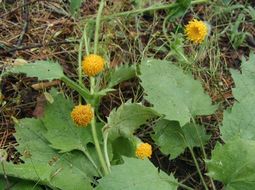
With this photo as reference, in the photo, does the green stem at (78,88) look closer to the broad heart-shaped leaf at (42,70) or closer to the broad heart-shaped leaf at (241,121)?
the broad heart-shaped leaf at (42,70)

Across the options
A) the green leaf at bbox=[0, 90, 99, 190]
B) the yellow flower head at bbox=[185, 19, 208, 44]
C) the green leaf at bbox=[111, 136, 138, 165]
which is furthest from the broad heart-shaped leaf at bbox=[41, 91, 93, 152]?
the yellow flower head at bbox=[185, 19, 208, 44]

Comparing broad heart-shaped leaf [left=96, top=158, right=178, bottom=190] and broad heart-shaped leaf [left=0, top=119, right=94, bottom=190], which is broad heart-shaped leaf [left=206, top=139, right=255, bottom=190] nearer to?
broad heart-shaped leaf [left=96, top=158, right=178, bottom=190]

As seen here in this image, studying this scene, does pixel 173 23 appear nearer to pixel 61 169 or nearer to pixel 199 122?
pixel 199 122

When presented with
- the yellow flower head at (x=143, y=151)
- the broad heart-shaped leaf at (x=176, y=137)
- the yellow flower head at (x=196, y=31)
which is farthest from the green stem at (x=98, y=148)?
the yellow flower head at (x=196, y=31)

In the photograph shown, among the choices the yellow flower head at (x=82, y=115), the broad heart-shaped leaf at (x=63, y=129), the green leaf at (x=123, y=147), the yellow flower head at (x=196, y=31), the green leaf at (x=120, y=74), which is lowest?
the green leaf at (x=123, y=147)

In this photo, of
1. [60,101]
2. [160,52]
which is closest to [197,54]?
[160,52]

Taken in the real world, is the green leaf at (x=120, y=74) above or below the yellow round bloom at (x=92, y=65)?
below

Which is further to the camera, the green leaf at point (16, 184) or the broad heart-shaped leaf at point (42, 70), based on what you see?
the broad heart-shaped leaf at point (42, 70)
